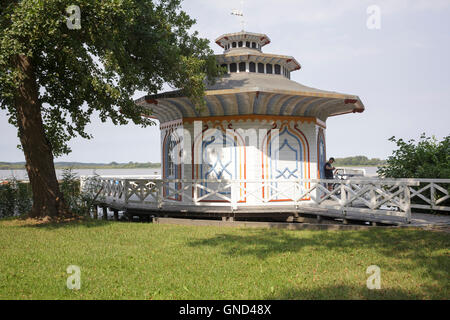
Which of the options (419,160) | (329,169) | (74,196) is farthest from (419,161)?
(74,196)

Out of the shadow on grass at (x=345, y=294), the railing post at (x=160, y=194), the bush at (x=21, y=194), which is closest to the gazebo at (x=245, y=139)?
the railing post at (x=160, y=194)

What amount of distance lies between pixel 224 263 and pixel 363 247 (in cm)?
343

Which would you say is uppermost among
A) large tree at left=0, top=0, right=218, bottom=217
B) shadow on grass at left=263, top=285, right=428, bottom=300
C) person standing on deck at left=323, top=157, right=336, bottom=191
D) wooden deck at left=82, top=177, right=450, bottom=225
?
large tree at left=0, top=0, right=218, bottom=217

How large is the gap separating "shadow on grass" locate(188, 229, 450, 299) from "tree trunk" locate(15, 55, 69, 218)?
6.63 metres

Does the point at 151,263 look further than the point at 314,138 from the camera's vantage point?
No

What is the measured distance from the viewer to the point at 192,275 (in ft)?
21.5

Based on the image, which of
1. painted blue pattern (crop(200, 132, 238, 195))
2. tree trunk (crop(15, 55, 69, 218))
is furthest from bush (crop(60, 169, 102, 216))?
painted blue pattern (crop(200, 132, 238, 195))

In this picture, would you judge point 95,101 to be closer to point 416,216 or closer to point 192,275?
point 192,275

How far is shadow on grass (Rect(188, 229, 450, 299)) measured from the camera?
18.3 ft

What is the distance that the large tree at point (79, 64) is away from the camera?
1035 centimetres

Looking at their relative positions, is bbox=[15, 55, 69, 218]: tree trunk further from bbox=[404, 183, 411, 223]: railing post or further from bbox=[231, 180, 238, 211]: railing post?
bbox=[404, 183, 411, 223]: railing post
